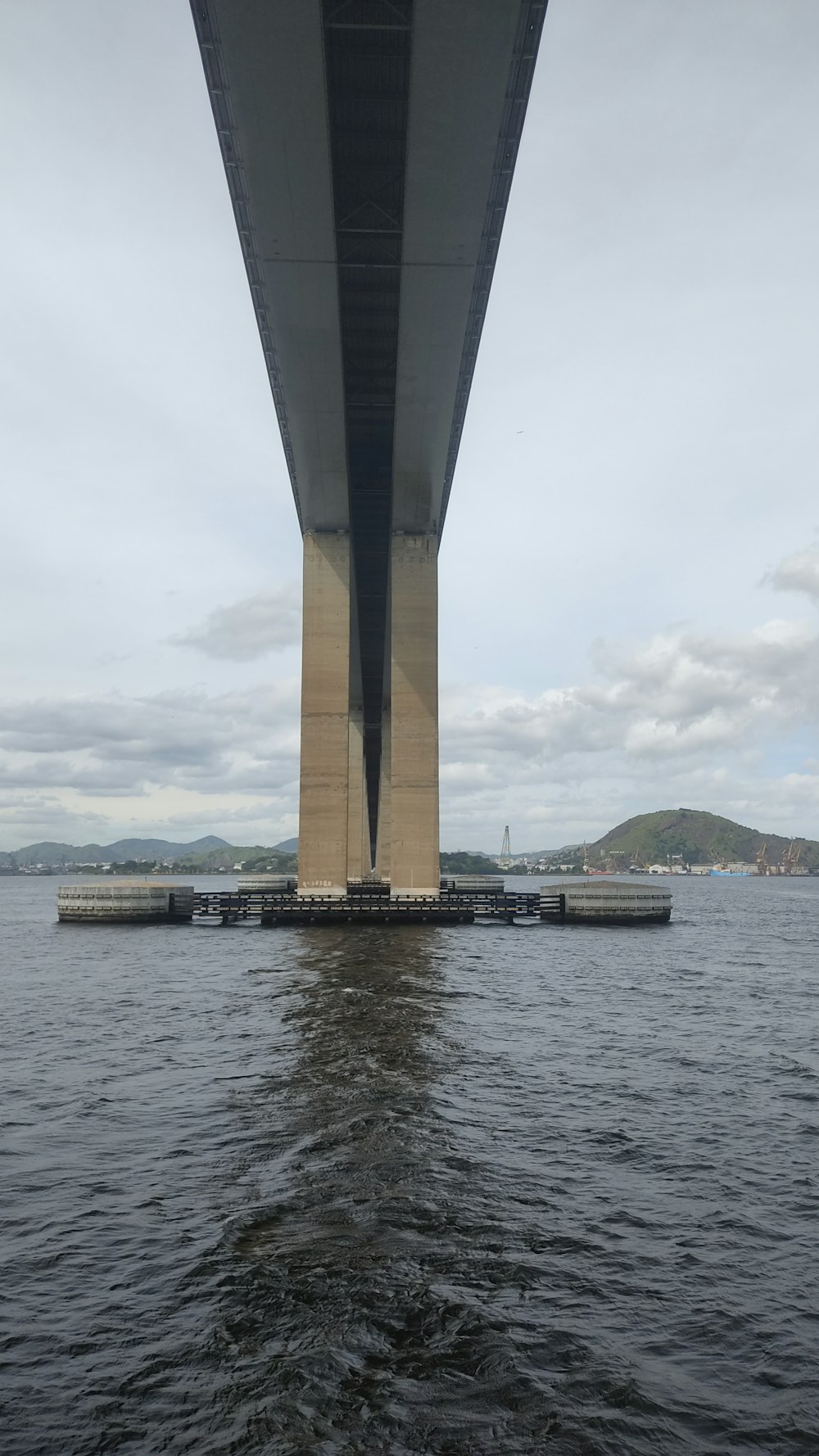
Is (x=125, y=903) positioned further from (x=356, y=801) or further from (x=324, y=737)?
(x=356, y=801)

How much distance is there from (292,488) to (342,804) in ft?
58.2

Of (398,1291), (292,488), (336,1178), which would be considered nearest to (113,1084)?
(336,1178)

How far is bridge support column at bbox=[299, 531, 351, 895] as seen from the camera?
5072 cm

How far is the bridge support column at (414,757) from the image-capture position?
165ft

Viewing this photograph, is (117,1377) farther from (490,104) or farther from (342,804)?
(342,804)

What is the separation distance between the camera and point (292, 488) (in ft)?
169

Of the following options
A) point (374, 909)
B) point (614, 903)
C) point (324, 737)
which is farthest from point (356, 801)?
point (374, 909)

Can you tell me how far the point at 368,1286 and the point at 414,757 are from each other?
42.6m

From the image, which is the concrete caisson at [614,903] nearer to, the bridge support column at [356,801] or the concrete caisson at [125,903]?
the concrete caisson at [125,903]

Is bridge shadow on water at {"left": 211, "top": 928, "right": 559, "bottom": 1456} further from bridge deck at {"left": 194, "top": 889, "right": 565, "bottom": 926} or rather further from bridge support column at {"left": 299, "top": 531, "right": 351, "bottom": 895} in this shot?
bridge support column at {"left": 299, "top": 531, "right": 351, "bottom": 895}

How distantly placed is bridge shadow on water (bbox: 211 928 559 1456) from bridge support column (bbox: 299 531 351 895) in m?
35.3

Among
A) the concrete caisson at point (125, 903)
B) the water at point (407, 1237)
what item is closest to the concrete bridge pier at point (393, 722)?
the concrete caisson at point (125, 903)

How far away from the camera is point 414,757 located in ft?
165

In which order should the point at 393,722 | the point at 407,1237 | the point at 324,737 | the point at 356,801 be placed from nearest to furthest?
the point at 407,1237 → the point at 393,722 → the point at 324,737 → the point at 356,801
